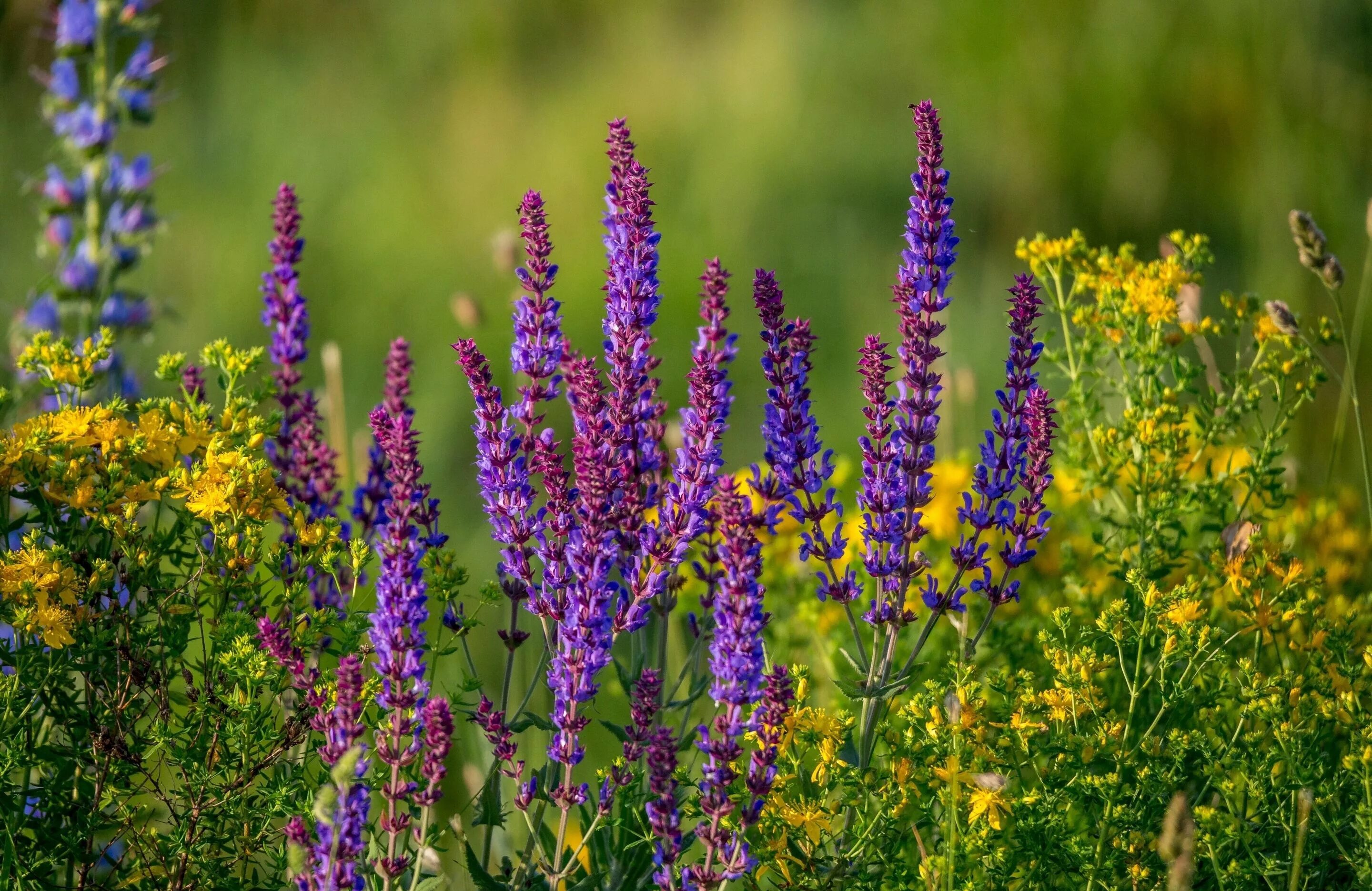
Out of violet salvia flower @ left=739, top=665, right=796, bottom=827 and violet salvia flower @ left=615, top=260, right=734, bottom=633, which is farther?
violet salvia flower @ left=615, top=260, right=734, bottom=633

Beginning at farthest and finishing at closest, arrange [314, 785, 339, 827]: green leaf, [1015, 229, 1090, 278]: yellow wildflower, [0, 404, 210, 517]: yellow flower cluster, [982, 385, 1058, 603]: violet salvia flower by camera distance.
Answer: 1. [1015, 229, 1090, 278]: yellow wildflower
2. [982, 385, 1058, 603]: violet salvia flower
3. [0, 404, 210, 517]: yellow flower cluster
4. [314, 785, 339, 827]: green leaf

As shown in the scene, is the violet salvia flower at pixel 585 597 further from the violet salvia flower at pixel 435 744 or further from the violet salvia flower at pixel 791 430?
the violet salvia flower at pixel 791 430

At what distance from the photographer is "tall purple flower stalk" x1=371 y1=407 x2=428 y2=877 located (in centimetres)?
186

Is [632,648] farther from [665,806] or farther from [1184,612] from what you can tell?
[1184,612]

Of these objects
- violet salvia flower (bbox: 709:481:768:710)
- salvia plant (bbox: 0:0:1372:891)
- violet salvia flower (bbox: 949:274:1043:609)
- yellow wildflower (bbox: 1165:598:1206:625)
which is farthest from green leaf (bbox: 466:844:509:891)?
yellow wildflower (bbox: 1165:598:1206:625)

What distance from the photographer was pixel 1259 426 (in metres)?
2.59

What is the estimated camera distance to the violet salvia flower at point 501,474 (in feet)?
6.65

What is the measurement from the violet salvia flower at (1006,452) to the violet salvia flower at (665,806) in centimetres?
59

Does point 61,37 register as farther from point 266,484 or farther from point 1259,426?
point 1259,426

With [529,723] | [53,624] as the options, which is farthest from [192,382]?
[529,723]

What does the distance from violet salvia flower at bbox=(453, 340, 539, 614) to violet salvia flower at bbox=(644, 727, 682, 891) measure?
37 centimetres

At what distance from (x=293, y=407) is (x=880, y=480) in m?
1.12

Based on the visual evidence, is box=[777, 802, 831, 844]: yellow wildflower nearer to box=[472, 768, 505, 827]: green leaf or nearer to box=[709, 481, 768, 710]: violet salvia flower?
box=[709, 481, 768, 710]: violet salvia flower

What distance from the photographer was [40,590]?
6.49 feet
